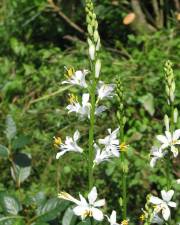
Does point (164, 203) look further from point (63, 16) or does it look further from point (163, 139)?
point (63, 16)

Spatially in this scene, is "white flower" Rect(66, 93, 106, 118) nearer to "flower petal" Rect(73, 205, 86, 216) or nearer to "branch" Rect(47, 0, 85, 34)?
"flower petal" Rect(73, 205, 86, 216)

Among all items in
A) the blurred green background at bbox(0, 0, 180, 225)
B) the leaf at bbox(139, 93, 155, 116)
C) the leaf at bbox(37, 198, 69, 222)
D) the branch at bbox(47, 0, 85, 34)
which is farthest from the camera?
the branch at bbox(47, 0, 85, 34)

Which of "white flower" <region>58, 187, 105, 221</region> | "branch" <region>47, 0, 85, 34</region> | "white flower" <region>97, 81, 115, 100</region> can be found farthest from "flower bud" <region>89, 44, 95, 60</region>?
"branch" <region>47, 0, 85, 34</region>

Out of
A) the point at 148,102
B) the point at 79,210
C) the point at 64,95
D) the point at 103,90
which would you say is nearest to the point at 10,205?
the point at 79,210

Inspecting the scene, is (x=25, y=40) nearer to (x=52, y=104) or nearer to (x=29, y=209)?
(x=52, y=104)

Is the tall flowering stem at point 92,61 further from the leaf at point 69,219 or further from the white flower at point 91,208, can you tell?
the leaf at point 69,219

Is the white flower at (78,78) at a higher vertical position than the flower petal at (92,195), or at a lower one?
higher

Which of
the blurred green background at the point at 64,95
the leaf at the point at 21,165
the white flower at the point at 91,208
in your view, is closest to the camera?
the white flower at the point at 91,208

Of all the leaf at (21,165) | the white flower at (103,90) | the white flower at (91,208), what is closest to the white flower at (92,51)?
the white flower at (103,90)
